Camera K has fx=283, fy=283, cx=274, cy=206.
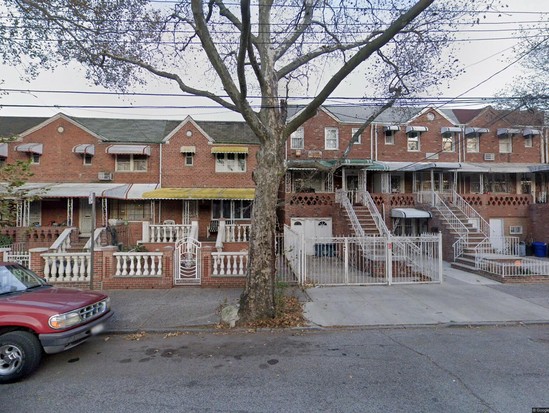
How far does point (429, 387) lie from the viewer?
3.75 m

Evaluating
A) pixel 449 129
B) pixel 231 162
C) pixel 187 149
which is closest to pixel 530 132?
pixel 449 129

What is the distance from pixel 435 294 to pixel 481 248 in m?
6.19

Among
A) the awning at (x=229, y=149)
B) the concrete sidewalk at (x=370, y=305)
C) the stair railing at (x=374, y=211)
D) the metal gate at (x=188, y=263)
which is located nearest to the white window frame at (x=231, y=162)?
the awning at (x=229, y=149)

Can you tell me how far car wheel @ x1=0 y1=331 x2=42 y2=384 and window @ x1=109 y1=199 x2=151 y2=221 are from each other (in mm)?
12651

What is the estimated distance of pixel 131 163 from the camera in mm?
16422

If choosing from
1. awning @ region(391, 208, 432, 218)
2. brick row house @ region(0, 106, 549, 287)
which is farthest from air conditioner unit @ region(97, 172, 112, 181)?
awning @ region(391, 208, 432, 218)

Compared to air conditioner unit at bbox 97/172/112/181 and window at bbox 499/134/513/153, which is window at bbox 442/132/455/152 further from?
air conditioner unit at bbox 97/172/112/181

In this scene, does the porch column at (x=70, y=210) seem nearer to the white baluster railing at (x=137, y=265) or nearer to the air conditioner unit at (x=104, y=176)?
the air conditioner unit at (x=104, y=176)

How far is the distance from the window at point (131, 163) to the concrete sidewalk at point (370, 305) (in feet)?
32.7

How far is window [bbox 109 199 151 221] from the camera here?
1612 cm

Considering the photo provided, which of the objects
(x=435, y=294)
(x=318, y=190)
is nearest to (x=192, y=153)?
(x=318, y=190)

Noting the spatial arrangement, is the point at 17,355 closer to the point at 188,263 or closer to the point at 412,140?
the point at 188,263

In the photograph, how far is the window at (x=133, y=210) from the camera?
16125mm

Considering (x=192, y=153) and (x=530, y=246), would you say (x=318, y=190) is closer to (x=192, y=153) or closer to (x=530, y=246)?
(x=192, y=153)
